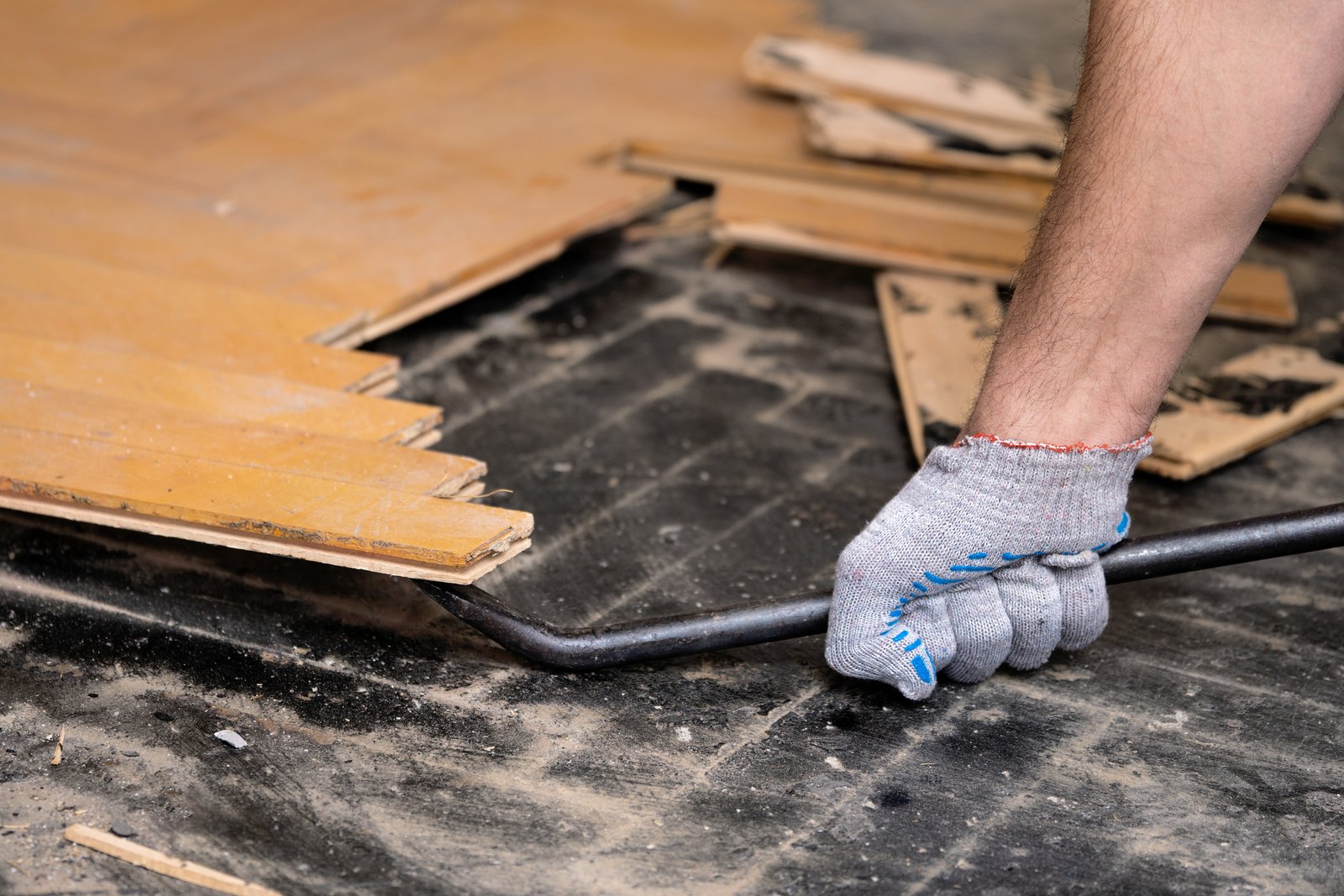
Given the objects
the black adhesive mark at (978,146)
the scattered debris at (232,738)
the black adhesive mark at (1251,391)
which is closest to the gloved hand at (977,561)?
the scattered debris at (232,738)

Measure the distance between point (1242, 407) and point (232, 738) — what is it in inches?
64.7

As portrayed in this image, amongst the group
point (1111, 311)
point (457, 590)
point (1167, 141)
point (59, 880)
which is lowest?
point (59, 880)

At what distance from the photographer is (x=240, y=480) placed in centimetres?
161

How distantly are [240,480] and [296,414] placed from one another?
9.8 inches

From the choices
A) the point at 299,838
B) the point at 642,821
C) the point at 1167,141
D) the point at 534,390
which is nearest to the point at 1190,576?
the point at 1167,141

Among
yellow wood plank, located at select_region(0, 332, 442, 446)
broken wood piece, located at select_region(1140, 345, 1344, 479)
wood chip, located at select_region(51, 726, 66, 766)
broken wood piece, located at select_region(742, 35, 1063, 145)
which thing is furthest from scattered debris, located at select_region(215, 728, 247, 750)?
broken wood piece, located at select_region(742, 35, 1063, 145)

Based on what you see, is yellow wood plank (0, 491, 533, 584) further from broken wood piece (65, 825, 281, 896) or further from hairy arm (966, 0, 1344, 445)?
hairy arm (966, 0, 1344, 445)

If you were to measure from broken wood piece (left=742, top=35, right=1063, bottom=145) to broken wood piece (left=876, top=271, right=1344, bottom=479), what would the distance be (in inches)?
26.8

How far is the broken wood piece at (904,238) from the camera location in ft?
8.45

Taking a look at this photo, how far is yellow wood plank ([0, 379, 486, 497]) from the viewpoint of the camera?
1.66 metres

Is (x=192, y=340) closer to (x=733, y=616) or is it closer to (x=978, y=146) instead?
(x=733, y=616)

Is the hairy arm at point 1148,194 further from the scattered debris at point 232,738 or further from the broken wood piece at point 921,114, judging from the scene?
the broken wood piece at point 921,114

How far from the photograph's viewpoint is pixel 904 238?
8.74 ft

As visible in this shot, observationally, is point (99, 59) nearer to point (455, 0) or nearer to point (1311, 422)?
point (455, 0)
